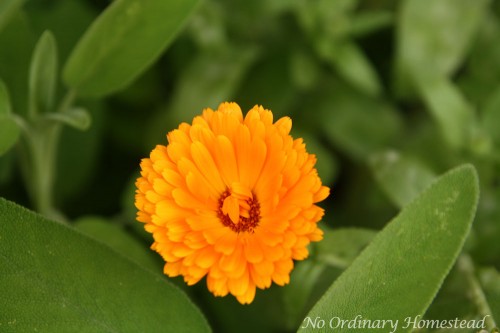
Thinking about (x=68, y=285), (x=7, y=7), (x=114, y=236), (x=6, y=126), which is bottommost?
(x=114, y=236)

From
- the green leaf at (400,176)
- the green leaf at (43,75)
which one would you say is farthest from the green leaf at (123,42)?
the green leaf at (400,176)

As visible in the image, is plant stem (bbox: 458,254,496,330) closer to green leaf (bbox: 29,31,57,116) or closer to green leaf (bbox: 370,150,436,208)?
green leaf (bbox: 370,150,436,208)

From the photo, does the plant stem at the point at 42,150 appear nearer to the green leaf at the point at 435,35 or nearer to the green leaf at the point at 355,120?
the green leaf at the point at 355,120

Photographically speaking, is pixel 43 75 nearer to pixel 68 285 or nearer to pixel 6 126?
pixel 6 126

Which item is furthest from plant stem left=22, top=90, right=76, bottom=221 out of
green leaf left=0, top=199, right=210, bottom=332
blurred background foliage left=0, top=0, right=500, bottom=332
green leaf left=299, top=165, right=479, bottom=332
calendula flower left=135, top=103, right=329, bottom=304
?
green leaf left=299, top=165, right=479, bottom=332

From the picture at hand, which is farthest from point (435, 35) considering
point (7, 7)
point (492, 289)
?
point (7, 7)
